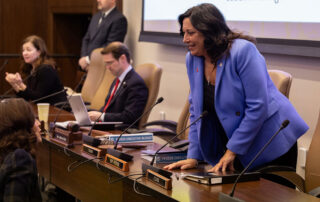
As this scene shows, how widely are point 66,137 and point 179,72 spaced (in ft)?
7.43

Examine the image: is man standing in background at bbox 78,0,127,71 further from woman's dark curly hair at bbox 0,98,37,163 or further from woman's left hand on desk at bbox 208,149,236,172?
woman's dark curly hair at bbox 0,98,37,163

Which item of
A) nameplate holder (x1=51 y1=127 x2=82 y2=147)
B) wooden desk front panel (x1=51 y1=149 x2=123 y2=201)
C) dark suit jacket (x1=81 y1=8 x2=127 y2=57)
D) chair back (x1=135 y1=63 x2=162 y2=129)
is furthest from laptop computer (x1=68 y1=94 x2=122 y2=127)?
dark suit jacket (x1=81 y1=8 x2=127 y2=57)

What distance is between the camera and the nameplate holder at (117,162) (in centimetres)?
227

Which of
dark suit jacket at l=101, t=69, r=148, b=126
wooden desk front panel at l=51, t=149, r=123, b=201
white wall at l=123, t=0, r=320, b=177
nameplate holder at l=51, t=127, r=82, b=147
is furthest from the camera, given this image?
dark suit jacket at l=101, t=69, r=148, b=126

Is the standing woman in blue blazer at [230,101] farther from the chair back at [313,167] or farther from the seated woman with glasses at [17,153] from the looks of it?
the seated woman with glasses at [17,153]

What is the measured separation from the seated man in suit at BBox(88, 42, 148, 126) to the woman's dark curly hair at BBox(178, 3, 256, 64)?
138 centimetres

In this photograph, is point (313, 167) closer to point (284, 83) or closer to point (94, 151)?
point (284, 83)

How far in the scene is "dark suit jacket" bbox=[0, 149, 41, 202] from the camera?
5.95ft

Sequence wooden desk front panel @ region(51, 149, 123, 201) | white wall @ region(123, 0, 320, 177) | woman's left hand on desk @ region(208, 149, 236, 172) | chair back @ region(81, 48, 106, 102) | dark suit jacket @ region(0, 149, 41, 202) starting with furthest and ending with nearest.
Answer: chair back @ region(81, 48, 106, 102) < white wall @ region(123, 0, 320, 177) < wooden desk front panel @ region(51, 149, 123, 201) < woman's left hand on desk @ region(208, 149, 236, 172) < dark suit jacket @ region(0, 149, 41, 202)

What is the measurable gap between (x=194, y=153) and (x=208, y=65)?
0.42m

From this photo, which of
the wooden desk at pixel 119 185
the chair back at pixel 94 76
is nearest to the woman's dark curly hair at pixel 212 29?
the wooden desk at pixel 119 185

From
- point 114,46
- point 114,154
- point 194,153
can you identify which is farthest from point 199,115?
point 114,46

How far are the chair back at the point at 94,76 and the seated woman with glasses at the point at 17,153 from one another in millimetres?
3038

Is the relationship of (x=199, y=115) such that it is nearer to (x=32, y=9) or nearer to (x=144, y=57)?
(x=144, y=57)
